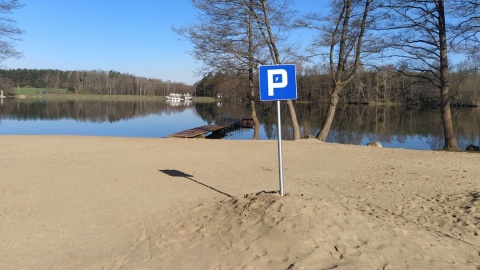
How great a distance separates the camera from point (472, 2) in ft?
44.1

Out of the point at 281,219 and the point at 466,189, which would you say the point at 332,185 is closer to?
the point at 466,189

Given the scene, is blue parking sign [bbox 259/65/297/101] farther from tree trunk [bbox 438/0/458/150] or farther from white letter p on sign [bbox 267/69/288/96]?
tree trunk [bbox 438/0/458/150]

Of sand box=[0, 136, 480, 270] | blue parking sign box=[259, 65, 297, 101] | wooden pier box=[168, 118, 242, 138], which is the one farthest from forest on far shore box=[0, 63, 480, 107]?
blue parking sign box=[259, 65, 297, 101]

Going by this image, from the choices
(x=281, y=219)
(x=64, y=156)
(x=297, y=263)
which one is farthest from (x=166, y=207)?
(x=64, y=156)

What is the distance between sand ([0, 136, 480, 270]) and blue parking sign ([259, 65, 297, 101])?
1.47 metres

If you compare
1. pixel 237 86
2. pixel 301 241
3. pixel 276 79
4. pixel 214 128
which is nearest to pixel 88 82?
pixel 214 128

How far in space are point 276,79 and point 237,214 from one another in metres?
2.00

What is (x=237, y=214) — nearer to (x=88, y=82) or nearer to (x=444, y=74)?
(x=444, y=74)

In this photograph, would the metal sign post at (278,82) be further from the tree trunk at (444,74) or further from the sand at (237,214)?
the tree trunk at (444,74)

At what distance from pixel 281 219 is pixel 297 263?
90 cm

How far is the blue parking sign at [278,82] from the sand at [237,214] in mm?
1475

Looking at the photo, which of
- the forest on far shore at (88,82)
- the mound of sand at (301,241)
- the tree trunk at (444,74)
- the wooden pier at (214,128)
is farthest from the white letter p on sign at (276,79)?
the forest on far shore at (88,82)

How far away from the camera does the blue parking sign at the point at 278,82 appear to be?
17.6ft

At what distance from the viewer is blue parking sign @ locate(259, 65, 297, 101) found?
5.36 m
